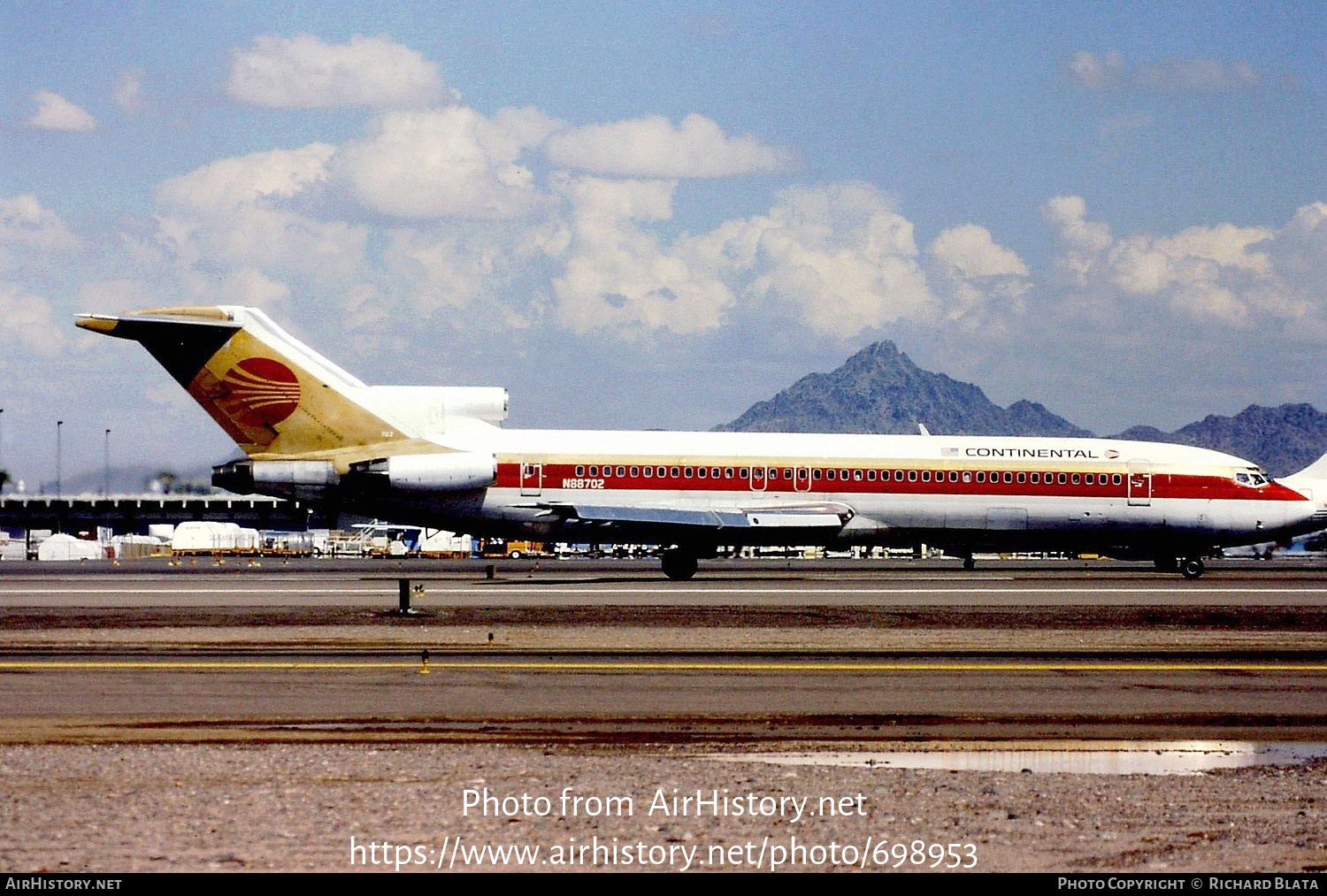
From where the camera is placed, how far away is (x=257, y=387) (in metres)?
40.6

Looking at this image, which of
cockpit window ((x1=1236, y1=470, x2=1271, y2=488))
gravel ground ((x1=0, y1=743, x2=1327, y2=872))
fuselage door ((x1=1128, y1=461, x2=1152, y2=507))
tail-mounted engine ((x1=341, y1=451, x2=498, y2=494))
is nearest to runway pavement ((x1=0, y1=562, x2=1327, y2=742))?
gravel ground ((x1=0, y1=743, x2=1327, y2=872))

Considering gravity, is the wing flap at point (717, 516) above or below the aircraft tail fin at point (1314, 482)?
below

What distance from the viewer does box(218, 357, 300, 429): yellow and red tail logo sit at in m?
40.6

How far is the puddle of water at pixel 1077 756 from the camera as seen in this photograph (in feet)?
38.3

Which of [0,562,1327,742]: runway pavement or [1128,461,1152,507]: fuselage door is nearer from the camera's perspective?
[0,562,1327,742]: runway pavement

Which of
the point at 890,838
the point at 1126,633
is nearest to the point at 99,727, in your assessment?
the point at 890,838

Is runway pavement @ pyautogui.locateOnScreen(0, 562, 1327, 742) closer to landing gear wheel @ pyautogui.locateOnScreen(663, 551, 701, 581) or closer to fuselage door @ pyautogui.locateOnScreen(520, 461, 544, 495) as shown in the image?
landing gear wheel @ pyautogui.locateOnScreen(663, 551, 701, 581)

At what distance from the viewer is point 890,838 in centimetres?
901

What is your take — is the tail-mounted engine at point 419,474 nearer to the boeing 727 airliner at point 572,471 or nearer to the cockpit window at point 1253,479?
the boeing 727 airliner at point 572,471

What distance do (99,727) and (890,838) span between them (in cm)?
795

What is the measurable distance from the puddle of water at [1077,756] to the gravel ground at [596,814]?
12.5 inches

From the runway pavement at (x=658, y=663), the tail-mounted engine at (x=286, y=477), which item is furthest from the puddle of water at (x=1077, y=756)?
the tail-mounted engine at (x=286, y=477)

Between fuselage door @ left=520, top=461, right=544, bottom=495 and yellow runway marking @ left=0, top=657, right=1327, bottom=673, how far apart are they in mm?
22212

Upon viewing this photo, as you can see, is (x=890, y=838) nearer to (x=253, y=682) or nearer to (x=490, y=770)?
(x=490, y=770)
